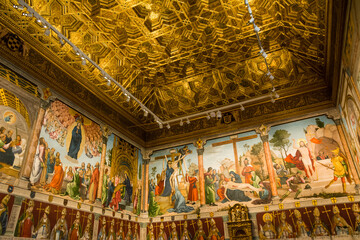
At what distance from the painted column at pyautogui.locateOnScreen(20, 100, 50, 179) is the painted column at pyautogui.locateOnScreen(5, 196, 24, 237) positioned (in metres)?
0.74

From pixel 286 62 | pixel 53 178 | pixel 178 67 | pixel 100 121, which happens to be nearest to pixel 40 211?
pixel 53 178

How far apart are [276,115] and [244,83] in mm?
2164

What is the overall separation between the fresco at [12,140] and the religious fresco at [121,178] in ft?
13.0

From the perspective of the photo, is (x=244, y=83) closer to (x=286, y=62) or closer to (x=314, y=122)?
(x=286, y=62)

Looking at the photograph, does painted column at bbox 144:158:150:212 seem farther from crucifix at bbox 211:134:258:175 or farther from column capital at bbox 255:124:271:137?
column capital at bbox 255:124:271:137

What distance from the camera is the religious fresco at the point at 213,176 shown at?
38.9 feet

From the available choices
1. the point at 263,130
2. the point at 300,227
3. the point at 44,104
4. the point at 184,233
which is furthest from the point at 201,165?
the point at 44,104

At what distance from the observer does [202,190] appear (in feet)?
41.3

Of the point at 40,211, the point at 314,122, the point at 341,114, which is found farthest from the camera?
the point at 314,122

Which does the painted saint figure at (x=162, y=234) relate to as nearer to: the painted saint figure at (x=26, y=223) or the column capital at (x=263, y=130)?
the painted saint figure at (x=26, y=223)

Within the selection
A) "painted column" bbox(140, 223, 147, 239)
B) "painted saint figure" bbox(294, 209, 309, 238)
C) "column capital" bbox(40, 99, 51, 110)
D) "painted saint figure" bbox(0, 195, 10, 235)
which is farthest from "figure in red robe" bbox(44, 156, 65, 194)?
"painted saint figure" bbox(294, 209, 309, 238)

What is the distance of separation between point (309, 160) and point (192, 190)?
5506mm

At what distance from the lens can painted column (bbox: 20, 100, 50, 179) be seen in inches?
320

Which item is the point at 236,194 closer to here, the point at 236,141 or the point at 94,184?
the point at 236,141
